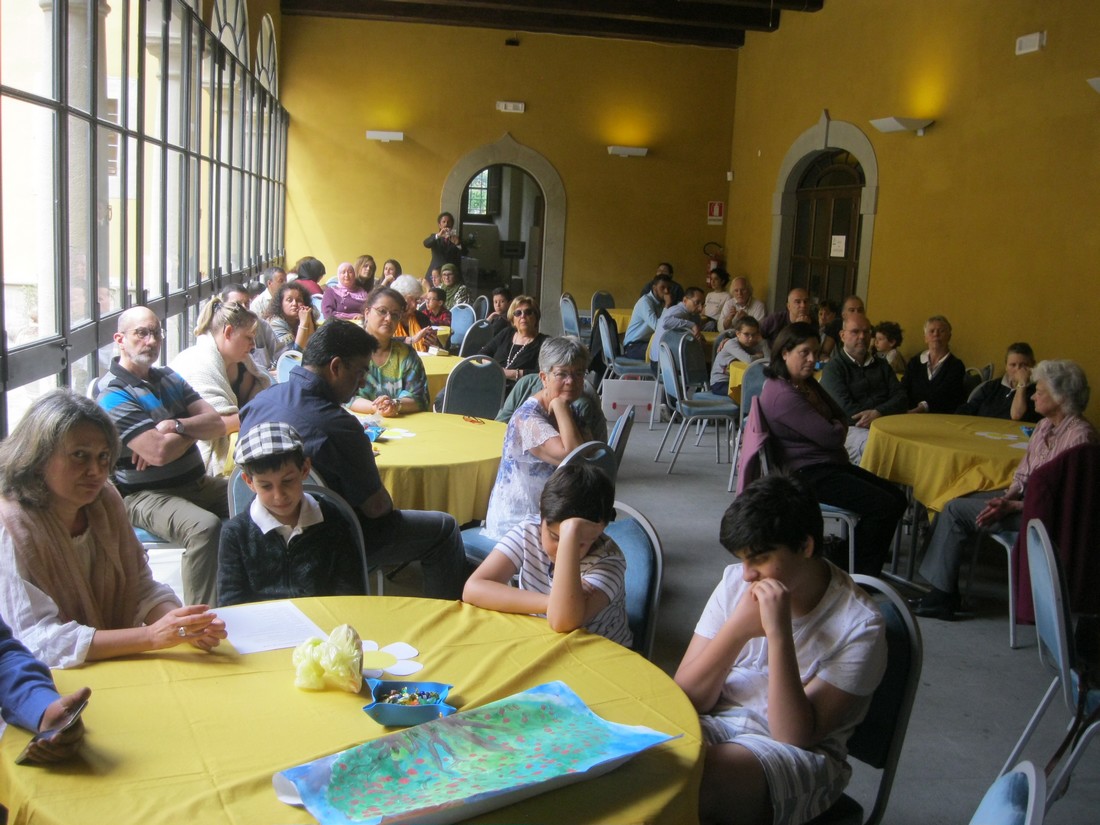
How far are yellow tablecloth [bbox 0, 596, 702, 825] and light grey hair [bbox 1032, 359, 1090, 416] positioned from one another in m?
2.93

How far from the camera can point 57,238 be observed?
14.5ft

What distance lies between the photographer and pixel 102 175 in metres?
5.06

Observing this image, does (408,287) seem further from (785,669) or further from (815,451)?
(785,669)

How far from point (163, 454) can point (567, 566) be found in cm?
204

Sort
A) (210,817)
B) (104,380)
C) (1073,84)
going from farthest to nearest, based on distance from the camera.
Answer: (1073,84) < (104,380) < (210,817)

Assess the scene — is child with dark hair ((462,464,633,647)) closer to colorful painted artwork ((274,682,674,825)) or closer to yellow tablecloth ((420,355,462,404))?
colorful painted artwork ((274,682,674,825))

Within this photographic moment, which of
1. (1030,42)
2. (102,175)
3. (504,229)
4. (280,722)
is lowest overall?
(280,722)

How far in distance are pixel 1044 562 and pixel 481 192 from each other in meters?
15.7

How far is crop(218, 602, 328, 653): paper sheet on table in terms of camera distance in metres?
2.13

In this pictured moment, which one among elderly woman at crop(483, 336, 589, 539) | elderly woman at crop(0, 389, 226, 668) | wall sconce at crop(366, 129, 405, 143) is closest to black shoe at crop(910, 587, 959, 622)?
elderly woman at crop(483, 336, 589, 539)

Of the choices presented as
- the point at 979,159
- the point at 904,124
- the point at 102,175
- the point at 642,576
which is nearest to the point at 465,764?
the point at 642,576

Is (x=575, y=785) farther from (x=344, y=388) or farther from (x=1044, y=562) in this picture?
(x=344, y=388)

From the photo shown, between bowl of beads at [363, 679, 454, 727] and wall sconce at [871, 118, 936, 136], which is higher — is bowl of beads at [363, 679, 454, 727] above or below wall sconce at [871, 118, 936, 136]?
below

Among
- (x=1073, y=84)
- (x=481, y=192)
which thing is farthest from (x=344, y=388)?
(x=481, y=192)
